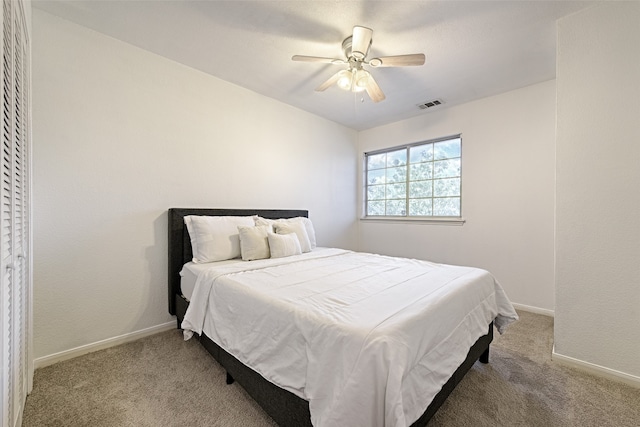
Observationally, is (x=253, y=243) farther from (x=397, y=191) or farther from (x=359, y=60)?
(x=397, y=191)

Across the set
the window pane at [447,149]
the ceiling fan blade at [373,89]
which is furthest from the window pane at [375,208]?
the ceiling fan blade at [373,89]

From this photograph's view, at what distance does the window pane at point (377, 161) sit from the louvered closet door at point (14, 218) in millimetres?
3918

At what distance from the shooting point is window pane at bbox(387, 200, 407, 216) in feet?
13.4

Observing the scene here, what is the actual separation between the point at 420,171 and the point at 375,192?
83 cm

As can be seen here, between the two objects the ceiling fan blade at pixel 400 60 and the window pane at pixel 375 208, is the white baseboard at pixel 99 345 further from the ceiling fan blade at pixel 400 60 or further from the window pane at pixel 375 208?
the window pane at pixel 375 208

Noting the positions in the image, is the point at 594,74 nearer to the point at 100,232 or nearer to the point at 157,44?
the point at 157,44

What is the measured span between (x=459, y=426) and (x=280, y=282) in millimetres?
1209

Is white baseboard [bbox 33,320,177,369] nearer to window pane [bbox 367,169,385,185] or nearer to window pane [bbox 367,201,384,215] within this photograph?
window pane [bbox 367,201,384,215]

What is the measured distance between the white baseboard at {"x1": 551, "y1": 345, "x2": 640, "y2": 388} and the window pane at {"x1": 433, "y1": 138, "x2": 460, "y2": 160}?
2398mm

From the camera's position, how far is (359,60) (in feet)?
6.79

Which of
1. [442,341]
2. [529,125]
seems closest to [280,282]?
[442,341]

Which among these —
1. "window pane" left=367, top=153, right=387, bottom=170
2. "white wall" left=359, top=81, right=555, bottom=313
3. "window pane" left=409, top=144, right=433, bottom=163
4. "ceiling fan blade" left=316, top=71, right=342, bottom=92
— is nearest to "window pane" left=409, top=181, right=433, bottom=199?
"window pane" left=409, top=144, right=433, bottom=163

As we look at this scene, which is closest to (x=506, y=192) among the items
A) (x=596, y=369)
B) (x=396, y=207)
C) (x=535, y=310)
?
(x=535, y=310)

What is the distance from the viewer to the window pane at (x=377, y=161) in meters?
4.37
